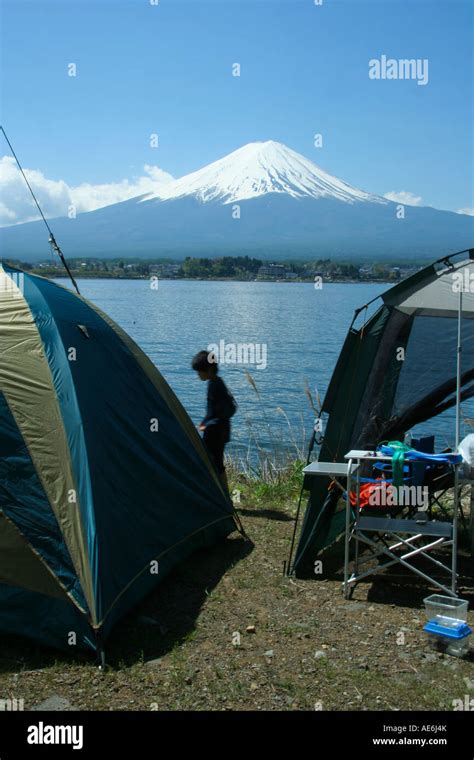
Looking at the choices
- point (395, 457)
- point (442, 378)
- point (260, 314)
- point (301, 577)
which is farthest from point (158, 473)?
point (260, 314)

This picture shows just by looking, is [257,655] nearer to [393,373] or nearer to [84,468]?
[84,468]

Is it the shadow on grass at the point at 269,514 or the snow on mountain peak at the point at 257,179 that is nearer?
the shadow on grass at the point at 269,514

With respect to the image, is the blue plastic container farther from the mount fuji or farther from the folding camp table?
the mount fuji

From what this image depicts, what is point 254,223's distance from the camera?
474 feet

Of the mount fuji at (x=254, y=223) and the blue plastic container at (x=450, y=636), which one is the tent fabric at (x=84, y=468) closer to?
the blue plastic container at (x=450, y=636)

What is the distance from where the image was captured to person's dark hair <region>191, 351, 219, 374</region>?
6.80 m

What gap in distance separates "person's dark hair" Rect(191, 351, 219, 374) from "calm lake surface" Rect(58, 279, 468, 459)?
3599 millimetres

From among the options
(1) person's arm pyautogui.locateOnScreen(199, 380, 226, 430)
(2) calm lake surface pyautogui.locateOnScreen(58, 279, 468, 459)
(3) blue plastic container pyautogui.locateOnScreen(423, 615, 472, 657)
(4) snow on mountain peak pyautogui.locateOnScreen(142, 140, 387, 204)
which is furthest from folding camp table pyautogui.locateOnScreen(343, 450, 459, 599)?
(4) snow on mountain peak pyautogui.locateOnScreen(142, 140, 387, 204)

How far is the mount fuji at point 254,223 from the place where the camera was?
120250 millimetres

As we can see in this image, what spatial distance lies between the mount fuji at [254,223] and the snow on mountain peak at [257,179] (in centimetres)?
17

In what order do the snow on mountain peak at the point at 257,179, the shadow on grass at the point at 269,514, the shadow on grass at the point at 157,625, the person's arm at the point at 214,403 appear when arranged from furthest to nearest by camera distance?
the snow on mountain peak at the point at 257,179
the shadow on grass at the point at 269,514
the person's arm at the point at 214,403
the shadow on grass at the point at 157,625

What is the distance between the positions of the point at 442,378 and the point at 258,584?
224cm

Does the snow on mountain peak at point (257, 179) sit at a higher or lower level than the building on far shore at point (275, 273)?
higher

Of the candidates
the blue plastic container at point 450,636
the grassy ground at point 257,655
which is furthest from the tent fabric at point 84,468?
the blue plastic container at point 450,636
